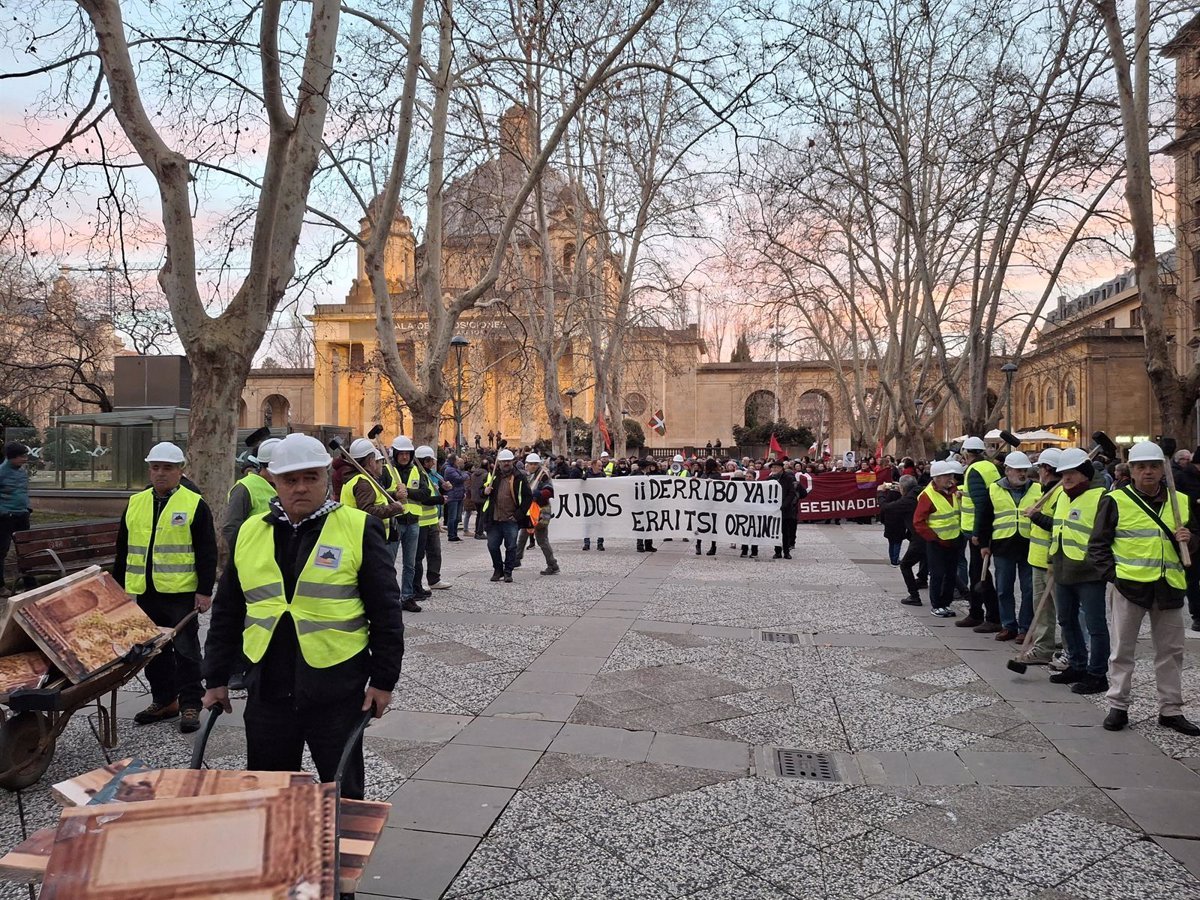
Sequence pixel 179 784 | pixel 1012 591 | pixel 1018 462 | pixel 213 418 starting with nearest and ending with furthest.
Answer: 1. pixel 179 784
2. pixel 1018 462
3. pixel 1012 591
4. pixel 213 418

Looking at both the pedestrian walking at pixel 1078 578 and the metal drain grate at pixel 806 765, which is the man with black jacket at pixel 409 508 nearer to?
the metal drain grate at pixel 806 765

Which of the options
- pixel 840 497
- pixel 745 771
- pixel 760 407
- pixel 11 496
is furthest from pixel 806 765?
pixel 760 407

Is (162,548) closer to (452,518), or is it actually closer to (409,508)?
(409,508)

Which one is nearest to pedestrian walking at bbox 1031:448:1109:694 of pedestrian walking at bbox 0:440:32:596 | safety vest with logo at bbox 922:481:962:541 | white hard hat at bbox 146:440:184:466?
safety vest with logo at bbox 922:481:962:541

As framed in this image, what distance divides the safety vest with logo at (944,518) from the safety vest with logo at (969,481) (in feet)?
1.12

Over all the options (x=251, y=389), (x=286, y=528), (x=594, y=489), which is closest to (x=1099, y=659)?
(x=286, y=528)

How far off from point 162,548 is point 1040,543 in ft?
23.1

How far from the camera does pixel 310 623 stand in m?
3.39

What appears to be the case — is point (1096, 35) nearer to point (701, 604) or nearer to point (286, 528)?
point (701, 604)

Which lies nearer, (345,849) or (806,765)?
(345,849)

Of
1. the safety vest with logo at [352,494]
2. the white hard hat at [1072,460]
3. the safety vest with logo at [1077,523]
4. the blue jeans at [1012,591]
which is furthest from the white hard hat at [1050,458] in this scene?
the safety vest with logo at [352,494]

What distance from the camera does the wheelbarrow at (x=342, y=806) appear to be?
244 centimetres

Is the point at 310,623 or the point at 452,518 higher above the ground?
the point at 310,623

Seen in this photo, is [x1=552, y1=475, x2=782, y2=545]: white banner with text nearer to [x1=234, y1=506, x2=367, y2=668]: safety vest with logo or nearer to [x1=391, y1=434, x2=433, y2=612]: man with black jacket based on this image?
[x1=391, y1=434, x2=433, y2=612]: man with black jacket
